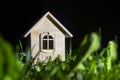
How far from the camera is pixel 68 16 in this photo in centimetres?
145

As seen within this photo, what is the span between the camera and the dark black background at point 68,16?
129 cm

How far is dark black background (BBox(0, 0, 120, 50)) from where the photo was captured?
1292 millimetres

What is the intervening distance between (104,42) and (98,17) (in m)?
0.17

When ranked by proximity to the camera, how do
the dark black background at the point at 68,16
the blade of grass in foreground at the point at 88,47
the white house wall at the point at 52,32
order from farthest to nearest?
the dark black background at the point at 68,16 → the white house wall at the point at 52,32 → the blade of grass in foreground at the point at 88,47

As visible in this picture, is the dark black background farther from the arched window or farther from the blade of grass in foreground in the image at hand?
the blade of grass in foreground

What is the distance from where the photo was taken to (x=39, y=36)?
33.3 inches

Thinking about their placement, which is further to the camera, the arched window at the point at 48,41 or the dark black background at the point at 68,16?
the dark black background at the point at 68,16

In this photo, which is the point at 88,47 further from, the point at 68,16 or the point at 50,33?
the point at 68,16

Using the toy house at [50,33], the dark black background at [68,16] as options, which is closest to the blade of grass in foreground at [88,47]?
the toy house at [50,33]

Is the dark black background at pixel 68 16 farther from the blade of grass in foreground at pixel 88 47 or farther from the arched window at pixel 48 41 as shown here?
the blade of grass in foreground at pixel 88 47

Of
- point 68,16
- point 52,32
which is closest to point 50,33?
point 52,32

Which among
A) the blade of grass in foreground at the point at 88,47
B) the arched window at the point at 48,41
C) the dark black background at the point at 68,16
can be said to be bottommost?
the blade of grass in foreground at the point at 88,47

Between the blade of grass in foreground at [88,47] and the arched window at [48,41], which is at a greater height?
the arched window at [48,41]

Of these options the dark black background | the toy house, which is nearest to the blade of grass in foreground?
the toy house
